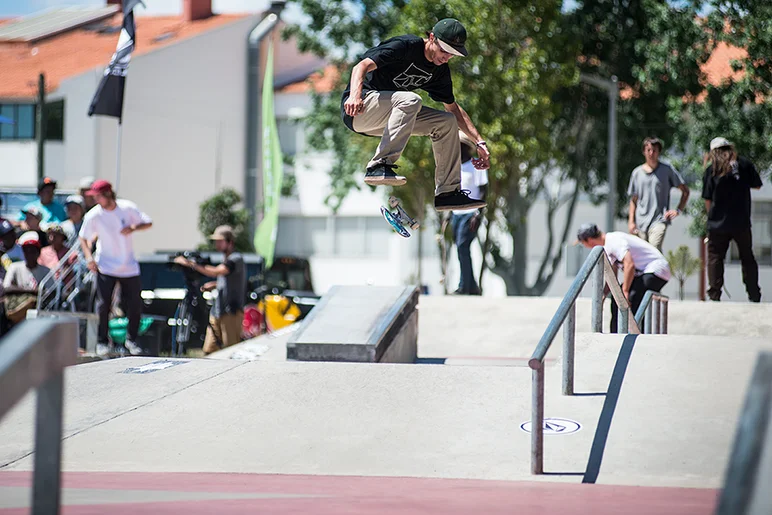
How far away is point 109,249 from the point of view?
9.70m

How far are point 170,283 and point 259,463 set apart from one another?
11170mm

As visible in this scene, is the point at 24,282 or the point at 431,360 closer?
the point at 431,360

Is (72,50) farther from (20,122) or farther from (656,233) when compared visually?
(656,233)

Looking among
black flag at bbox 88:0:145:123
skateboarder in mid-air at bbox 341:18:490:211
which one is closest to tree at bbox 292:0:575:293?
black flag at bbox 88:0:145:123

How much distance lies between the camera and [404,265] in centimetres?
3616

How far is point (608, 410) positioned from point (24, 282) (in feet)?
23.8

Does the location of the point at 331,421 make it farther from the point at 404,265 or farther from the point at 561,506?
the point at 404,265

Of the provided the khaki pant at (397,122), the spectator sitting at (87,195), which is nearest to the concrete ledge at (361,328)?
the khaki pant at (397,122)

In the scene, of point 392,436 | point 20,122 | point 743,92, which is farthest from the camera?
point 20,122

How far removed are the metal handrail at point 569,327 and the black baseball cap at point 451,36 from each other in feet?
5.51

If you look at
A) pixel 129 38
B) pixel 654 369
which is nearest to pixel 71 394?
pixel 654 369

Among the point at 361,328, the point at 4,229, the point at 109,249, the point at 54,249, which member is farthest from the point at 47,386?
the point at 54,249

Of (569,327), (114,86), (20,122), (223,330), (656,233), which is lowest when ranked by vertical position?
(223,330)

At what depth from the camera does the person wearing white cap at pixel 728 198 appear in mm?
9703
